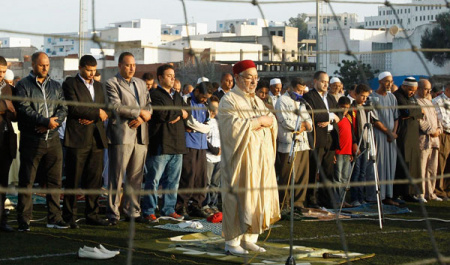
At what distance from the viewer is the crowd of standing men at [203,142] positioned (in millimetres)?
7559

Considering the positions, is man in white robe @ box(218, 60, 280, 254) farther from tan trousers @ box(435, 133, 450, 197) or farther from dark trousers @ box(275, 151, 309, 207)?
tan trousers @ box(435, 133, 450, 197)

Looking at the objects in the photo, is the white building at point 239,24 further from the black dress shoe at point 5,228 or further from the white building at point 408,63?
the black dress shoe at point 5,228

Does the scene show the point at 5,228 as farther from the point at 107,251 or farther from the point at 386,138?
the point at 386,138

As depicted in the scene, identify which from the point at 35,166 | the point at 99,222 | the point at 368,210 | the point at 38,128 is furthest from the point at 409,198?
the point at 38,128

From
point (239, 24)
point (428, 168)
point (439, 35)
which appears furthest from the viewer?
point (239, 24)

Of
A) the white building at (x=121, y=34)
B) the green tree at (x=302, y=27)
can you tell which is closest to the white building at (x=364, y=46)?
the white building at (x=121, y=34)

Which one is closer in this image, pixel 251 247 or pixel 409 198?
pixel 251 247

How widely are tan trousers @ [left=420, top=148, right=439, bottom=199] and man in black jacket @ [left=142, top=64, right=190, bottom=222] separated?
14.0 ft

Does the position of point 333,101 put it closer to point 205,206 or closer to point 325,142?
point 325,142

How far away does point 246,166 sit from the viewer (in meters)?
7.55

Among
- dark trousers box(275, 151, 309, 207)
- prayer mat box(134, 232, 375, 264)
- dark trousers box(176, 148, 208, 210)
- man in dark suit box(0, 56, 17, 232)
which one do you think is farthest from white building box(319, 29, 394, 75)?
prayer mat box(134, 232, 375, 264)

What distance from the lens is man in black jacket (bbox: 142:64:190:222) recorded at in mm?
9516

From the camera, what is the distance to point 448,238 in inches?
337

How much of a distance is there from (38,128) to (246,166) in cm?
225
